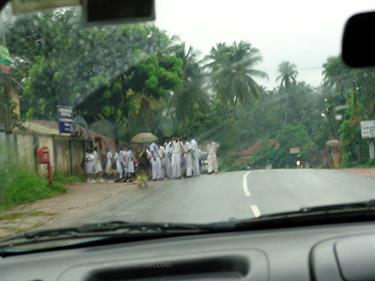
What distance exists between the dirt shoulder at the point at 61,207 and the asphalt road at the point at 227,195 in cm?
13

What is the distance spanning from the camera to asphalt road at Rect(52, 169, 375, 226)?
6449mm

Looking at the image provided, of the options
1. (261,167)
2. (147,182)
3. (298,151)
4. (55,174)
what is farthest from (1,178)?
(298,151)

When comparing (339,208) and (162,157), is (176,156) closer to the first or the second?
(162,157)

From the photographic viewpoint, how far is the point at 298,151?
15.9ft

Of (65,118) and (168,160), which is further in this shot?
(168,160)

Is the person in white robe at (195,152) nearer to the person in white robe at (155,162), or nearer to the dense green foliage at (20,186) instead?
the person in white robe at (155,162)

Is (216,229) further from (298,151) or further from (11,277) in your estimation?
(298,151)

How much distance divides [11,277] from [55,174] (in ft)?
13.2

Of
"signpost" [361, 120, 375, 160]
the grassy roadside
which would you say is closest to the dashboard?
"signpost" [361, 120, 375, 160]

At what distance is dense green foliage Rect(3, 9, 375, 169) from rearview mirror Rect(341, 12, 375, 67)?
1.15 metres

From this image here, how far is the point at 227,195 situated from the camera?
8.24 m

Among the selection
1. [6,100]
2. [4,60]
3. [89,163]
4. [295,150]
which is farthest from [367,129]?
[6,100]

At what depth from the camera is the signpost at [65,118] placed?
15.7 ft

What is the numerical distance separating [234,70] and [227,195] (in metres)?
4.21
